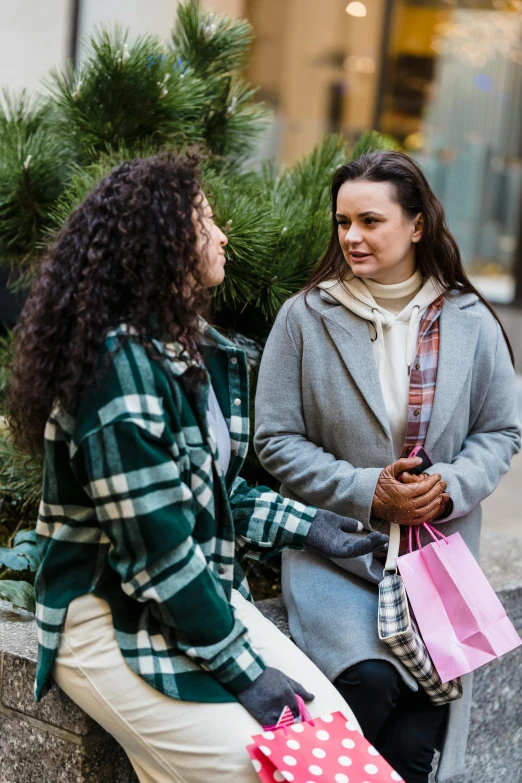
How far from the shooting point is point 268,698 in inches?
77.6

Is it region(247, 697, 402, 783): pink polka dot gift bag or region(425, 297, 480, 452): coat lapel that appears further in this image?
region(425, 297, 480, 452): coat lapel

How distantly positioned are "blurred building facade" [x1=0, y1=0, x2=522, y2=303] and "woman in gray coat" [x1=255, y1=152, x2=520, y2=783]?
6.63 metres

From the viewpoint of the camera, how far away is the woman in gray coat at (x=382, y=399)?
2621mm

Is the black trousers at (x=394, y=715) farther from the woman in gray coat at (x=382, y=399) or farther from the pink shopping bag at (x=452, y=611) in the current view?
the pink shopping bag at (x=452, y=611)

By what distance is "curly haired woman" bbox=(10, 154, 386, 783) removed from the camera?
1890 mm

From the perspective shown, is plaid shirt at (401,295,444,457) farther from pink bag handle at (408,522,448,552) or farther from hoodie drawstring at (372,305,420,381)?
pink bag handle at (408,522,448,552)

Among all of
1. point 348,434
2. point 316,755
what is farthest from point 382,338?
point 316,755

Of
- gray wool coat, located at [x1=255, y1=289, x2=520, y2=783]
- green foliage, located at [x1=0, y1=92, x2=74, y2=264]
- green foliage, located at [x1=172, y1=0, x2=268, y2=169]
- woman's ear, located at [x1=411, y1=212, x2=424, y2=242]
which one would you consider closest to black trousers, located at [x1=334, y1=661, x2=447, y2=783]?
gray wool coat, located at [x1=255, y1=289, x2=520, y2=783]

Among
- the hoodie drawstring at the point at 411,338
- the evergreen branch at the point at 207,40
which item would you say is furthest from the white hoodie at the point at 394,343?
the evergreen branch at the point at 207,40

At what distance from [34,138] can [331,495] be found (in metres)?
1.75

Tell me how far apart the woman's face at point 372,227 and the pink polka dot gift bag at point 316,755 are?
1240 millimetres

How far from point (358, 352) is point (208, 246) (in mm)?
753

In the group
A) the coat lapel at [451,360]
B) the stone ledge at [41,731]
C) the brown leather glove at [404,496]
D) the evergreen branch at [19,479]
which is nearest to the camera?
the stone ledge at [41,731]

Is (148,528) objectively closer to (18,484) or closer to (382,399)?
(382,399)
